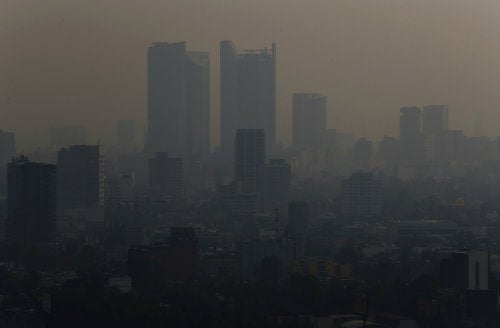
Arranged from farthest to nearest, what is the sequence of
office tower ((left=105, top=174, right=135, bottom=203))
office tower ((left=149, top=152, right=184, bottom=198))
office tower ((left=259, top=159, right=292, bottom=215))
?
office tower ((left=149, top=152, right=184, bottom=198))
office tower ((left=259, top=159, right=292, bottom=215))
office tower ((left=105, top=174, right=135, bottom=203))

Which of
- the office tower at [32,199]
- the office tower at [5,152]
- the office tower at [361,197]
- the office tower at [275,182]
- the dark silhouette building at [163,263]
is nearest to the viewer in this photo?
the dark silhouette building at [163,263]

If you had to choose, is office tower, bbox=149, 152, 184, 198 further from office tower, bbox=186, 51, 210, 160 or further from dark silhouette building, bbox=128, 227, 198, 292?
dark silhouette building, bbox=128, 227, 198, 292

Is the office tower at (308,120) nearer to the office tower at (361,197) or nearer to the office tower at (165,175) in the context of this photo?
the office tower at (361,197)

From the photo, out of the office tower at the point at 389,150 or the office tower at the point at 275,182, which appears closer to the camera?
the office tower at the point at 275,182

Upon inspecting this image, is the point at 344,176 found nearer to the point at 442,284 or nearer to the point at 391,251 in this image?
the point at 391,251

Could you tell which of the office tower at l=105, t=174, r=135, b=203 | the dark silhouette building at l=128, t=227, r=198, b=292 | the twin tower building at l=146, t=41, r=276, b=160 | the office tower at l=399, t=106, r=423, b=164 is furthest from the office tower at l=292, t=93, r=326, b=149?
the dark silhouette building at l=128, t=227, r=198, b=292

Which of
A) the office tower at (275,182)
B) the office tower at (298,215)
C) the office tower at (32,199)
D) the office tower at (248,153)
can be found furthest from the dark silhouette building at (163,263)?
the office tower at (248,153)

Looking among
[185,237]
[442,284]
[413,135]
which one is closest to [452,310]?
[442,284]
